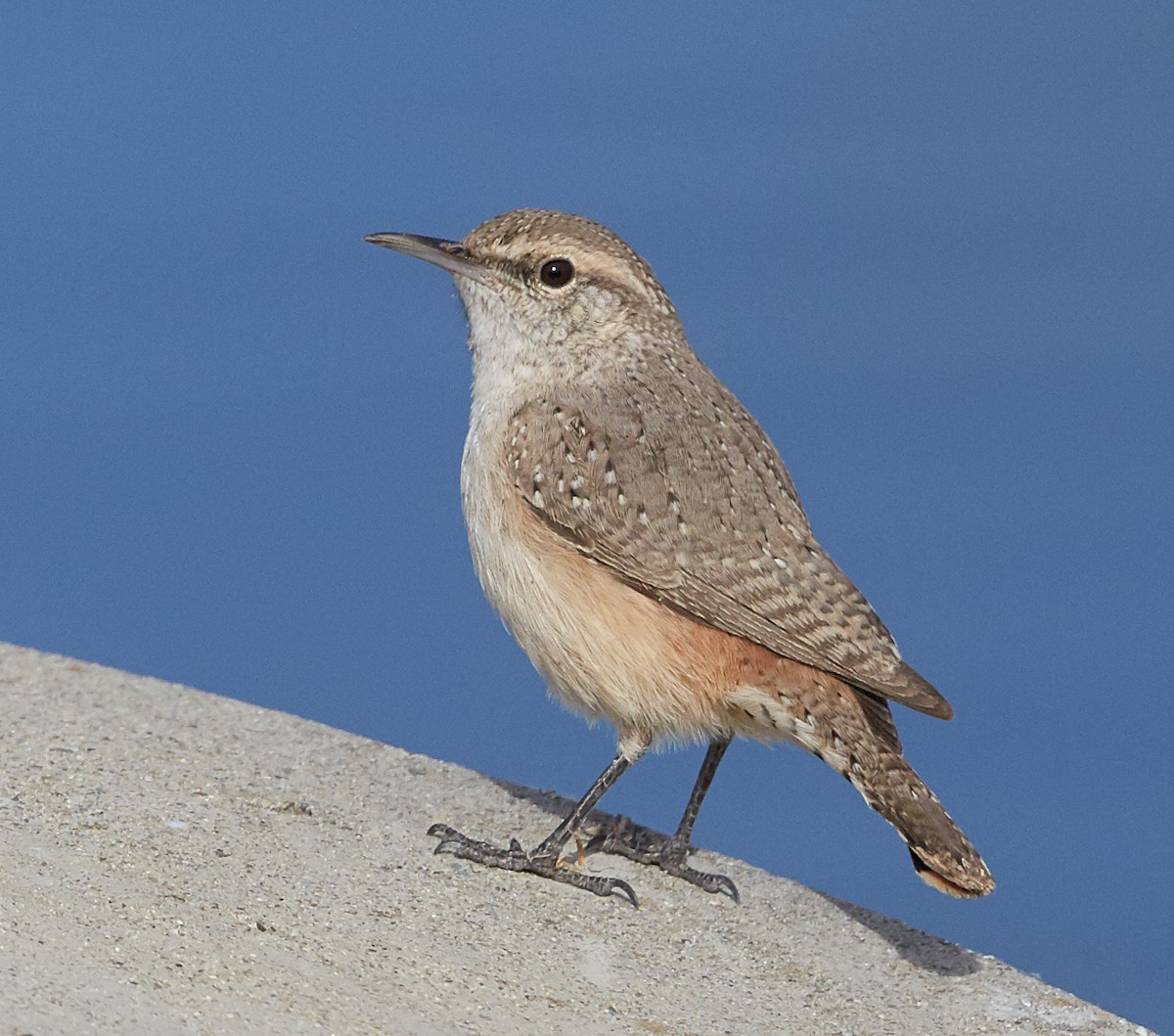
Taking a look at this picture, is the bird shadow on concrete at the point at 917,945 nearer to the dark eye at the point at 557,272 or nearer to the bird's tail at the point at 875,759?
the bird's tail at the point at 875,759

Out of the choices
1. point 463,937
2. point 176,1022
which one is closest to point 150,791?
point 463,937

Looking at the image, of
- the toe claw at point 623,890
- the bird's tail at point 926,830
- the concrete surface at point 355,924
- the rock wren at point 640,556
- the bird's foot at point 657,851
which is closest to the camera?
the concrete surface at point 355,924

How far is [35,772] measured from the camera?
6.57 m

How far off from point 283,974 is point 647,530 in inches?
85.7

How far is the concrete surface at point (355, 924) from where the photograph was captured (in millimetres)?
4922

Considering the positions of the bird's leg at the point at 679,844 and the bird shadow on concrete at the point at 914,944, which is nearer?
the bird shadow on concrete at the point at 914,944

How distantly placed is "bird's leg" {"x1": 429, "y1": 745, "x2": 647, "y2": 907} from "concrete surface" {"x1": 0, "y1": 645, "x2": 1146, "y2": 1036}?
0.06 m

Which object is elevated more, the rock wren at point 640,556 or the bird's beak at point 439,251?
the bird's beak at point 439,251

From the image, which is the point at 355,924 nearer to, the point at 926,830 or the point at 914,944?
the point at 926,830

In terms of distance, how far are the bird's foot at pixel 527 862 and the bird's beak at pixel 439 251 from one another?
2255mm

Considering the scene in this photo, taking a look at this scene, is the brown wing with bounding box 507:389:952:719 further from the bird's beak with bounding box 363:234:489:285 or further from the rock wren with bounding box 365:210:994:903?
the bird's beak with bounding box 363:234:489:285

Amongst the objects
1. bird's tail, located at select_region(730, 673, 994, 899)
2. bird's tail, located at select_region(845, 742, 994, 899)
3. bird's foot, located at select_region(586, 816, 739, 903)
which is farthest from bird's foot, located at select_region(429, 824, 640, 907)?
bird's tail, located at select_region(845, 742, 994, 899)

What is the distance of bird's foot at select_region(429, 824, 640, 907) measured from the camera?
21.7 ft

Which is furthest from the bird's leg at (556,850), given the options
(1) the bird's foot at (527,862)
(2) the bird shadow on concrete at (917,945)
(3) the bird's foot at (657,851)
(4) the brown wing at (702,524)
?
(2) the bird shadow on concrete at (917,945)
